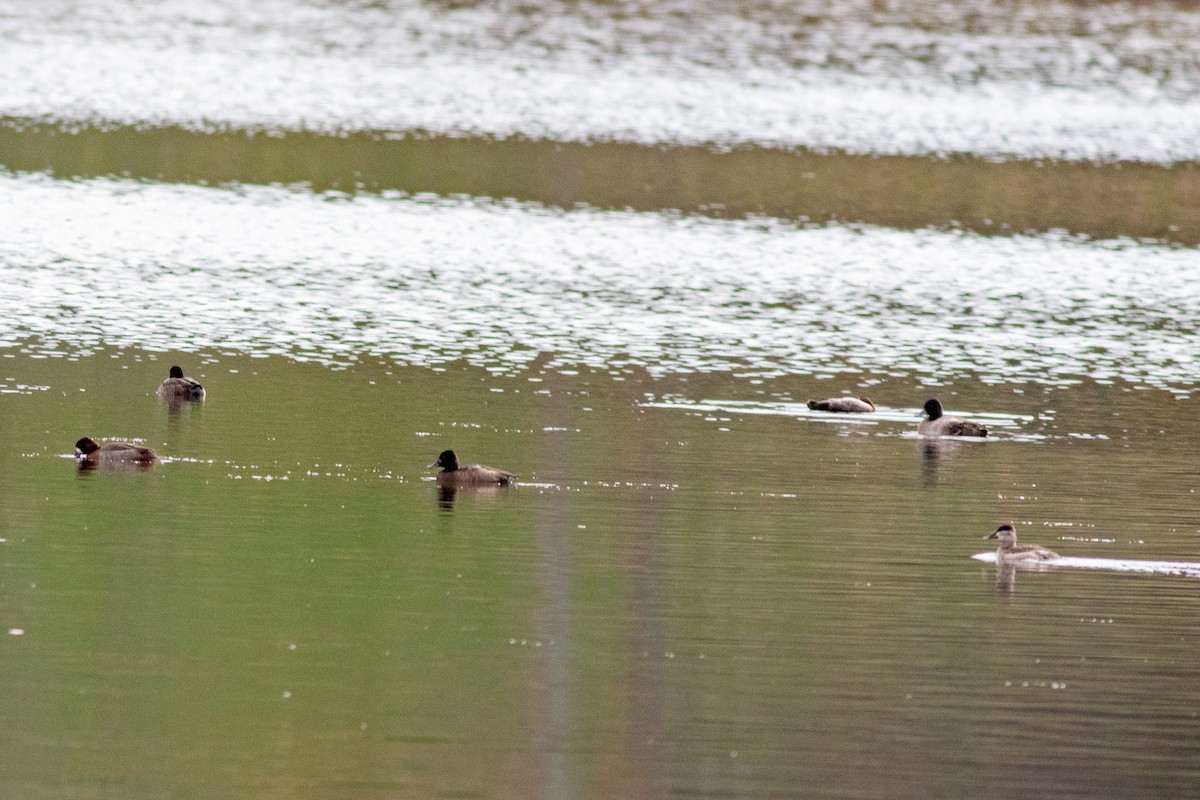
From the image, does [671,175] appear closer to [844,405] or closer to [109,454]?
[844,405]

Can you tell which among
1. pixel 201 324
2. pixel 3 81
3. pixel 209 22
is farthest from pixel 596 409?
pixel 209 22

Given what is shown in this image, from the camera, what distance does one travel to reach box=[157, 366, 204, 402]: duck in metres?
26.6

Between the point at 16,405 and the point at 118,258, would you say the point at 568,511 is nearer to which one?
the point at 16,405

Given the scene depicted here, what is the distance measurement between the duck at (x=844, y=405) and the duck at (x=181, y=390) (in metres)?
6.82

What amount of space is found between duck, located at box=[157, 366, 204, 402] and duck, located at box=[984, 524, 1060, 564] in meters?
10.4

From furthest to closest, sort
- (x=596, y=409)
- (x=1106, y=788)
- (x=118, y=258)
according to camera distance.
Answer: (x=118, y=258)
(x=596, y=409)
(x=1106, y=788)

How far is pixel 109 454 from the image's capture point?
22797 millimetres

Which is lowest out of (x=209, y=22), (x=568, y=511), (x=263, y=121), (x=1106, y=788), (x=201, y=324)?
(x=1106, y=788)

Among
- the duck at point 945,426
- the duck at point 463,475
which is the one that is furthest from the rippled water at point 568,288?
the duck at point 463,475

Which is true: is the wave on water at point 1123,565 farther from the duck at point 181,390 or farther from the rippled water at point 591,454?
the duck at point 181,390

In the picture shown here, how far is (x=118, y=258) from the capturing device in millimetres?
39219

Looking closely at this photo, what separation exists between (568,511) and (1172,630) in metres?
5.71

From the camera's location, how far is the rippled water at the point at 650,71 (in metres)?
62.7

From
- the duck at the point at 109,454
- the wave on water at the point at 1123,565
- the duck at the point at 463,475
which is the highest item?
the duck at the point at 109,454
